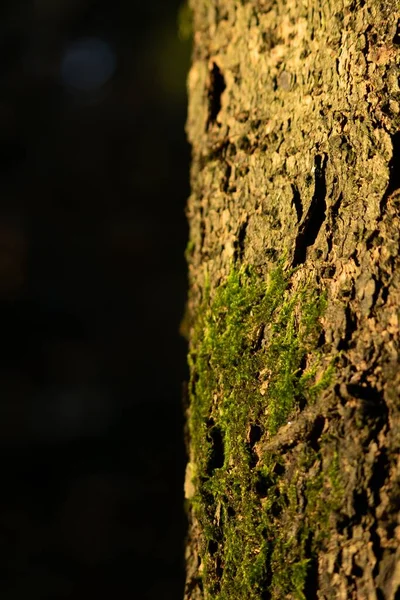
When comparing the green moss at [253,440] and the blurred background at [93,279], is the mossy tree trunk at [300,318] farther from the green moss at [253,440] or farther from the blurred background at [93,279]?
the blurred background at [93,279]

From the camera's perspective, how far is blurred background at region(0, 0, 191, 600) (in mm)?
3143

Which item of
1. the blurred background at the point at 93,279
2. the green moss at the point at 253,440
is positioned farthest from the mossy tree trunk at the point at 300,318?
the blurred background at the point at 93,279

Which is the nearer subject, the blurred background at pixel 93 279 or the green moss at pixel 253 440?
the green moss at pixel 253 440

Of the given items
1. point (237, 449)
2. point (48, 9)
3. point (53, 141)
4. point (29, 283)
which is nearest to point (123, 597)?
point (29, 283)

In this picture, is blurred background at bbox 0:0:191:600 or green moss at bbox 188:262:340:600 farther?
blurred background at bbox 0:0:191:600

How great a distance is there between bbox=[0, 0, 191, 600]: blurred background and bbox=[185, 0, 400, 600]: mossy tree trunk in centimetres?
237

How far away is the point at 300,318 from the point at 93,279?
3.29m

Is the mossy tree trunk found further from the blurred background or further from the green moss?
the blurred background

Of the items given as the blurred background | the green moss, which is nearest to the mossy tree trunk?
the green moss

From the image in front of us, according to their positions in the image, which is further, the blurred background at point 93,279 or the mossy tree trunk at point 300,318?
the blurred background at point 93,279

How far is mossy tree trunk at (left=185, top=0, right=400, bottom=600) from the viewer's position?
661 millimetres

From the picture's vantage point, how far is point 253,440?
0.78m

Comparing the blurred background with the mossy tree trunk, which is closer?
the mossy tree trunk

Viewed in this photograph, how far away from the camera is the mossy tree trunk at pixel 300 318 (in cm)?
66
